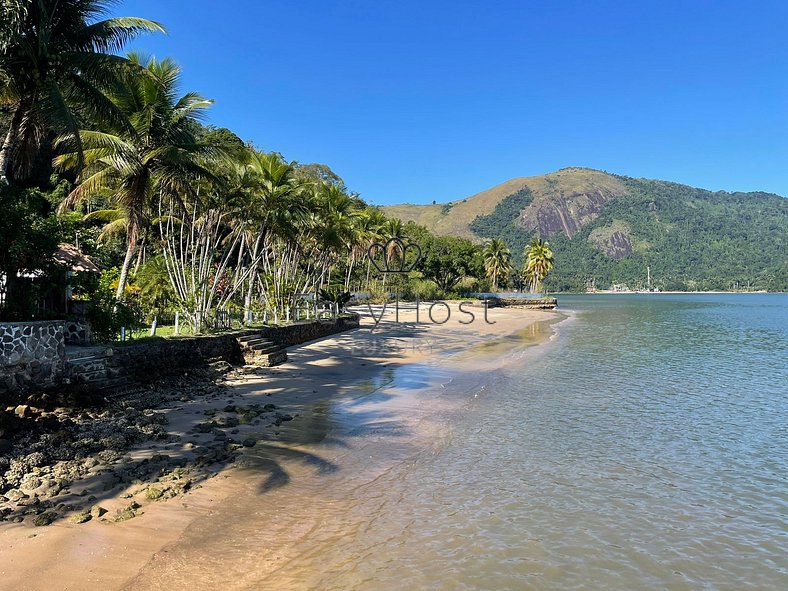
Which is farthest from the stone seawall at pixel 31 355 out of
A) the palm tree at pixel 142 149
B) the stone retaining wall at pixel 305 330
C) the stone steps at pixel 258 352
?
the stone retaining wall at pixel 305 330

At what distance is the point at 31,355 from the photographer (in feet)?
33.4

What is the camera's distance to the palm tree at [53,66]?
11.3 metres

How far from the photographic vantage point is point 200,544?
18.5 feet

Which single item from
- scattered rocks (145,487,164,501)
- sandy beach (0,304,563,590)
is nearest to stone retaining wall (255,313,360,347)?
sandy beach (0,304,563,590)

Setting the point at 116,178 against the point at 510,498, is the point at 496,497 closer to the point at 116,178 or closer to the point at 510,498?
the point at 510,498

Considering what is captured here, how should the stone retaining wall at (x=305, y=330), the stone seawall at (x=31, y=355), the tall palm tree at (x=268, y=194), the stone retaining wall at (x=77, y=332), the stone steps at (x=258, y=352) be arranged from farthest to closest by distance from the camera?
the tall palm tree at (x=268, y=194)
the stone retaining wall at (x=305, y=330)
the stone steps at (x=258, y=352)
the stone retaining wall at (x=77, y=332)
the stone seawall at (x=31, y=355)

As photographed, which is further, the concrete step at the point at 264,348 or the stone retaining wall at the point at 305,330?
the stone retaining wall at the point at 305,330

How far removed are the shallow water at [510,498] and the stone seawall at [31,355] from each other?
4990 millimetres

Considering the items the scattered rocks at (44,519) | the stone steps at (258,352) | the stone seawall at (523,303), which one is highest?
the stone seawall at (523,303)

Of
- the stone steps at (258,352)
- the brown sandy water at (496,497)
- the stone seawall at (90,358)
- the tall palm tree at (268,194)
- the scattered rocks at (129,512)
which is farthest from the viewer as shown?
the tall palm tree at (268,194)

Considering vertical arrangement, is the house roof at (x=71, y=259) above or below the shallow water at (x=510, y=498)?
above

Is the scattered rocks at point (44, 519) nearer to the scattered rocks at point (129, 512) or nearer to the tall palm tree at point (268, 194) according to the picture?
the scattered rocks at point (129, 512)

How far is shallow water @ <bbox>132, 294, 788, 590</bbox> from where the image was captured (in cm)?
534

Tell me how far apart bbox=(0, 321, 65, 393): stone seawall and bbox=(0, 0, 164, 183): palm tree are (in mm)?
3339
